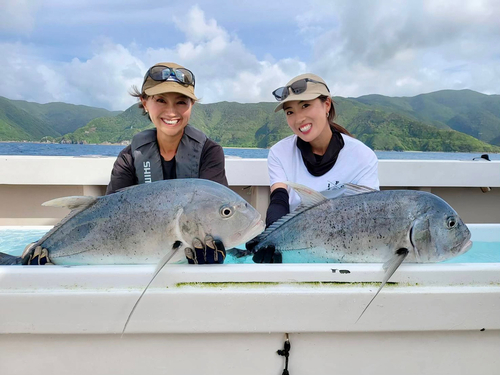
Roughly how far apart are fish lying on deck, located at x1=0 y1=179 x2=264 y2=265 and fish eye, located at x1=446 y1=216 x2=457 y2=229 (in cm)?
86

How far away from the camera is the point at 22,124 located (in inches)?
3499

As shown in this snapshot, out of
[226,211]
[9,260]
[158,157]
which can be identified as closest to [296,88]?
[158,157]

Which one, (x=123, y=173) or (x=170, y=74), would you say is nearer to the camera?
(x=170, y=74)

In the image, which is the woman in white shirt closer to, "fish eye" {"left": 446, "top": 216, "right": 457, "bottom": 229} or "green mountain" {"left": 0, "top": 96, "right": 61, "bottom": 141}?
"fish eye" {"left": 446, "top": 216, "right": 457, "bottom": 229}

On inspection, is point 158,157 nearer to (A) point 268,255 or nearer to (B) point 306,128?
(B) point 306,128

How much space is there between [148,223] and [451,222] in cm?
140

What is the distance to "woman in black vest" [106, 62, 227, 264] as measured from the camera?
2.49 metres

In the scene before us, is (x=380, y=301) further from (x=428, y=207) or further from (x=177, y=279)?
(x=177, y=279)

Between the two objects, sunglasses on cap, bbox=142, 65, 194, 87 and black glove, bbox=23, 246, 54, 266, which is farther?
sunglasses on cap, bbox=142, 65, 194, 87

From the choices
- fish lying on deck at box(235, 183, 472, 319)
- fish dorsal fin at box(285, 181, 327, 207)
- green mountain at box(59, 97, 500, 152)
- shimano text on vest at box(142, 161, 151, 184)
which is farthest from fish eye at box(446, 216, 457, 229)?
green mountain at box(59, 97, 500, 152)

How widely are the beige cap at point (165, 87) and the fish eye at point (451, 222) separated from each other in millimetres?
1793

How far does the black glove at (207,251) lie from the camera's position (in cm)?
152

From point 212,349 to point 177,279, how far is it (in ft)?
1.14

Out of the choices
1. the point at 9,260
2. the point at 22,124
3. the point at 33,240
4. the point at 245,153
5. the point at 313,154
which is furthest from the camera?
the point at 22,124
